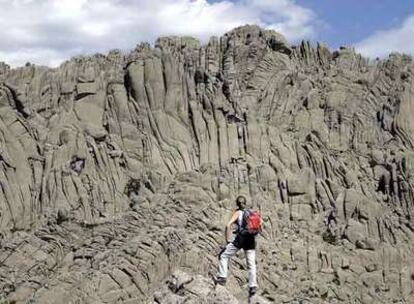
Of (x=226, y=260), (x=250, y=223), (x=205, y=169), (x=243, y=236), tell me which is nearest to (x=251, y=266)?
(x=226, y=260)

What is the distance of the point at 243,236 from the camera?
61.3 ft

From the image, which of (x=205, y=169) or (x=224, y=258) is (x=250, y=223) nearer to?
(x=224, y=258)

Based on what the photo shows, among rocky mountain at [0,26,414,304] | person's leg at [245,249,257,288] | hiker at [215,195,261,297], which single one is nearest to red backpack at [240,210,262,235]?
hiker at [215,195,261,297]

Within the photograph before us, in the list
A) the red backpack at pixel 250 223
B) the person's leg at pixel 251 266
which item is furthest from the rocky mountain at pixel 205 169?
the red backpack at pixel 250 223

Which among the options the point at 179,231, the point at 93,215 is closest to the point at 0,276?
the point at 93,215

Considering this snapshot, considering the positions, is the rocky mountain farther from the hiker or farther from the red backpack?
the red backpack

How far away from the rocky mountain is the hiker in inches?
811

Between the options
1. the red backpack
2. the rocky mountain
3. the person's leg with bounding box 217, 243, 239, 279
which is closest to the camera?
the red backpack

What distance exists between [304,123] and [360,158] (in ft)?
13.2

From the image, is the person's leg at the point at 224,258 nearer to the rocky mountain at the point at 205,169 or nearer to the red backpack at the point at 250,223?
the red backpack at the point at 250,223

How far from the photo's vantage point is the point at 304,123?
52.5 meters

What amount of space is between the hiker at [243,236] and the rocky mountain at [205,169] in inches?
811

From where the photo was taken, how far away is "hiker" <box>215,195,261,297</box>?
18422 mm

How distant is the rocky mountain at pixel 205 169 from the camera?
141 feet
